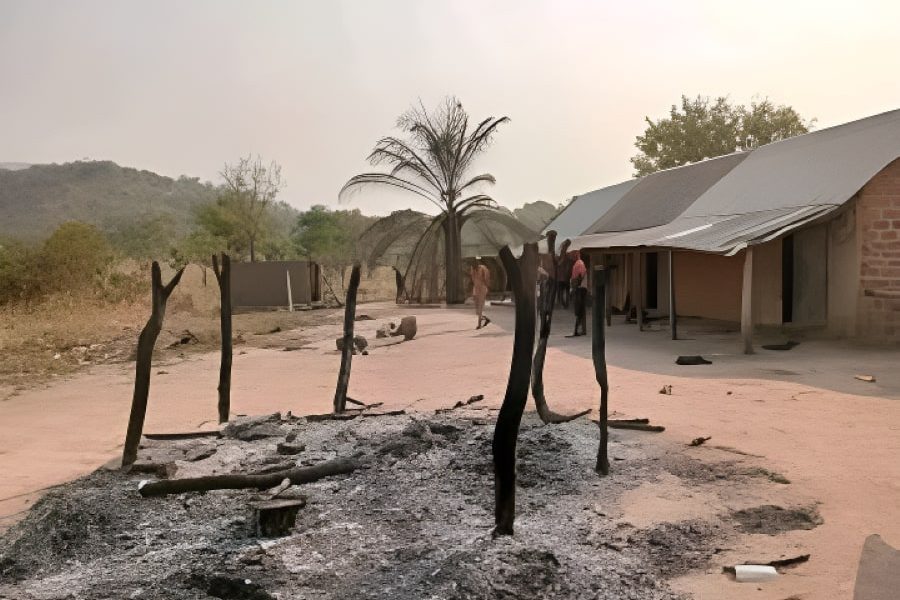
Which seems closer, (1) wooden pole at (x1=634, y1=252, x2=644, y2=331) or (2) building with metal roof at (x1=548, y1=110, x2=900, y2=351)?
(2) building with metal roof at (x1=548, y1=110, x2=900, y2=351)

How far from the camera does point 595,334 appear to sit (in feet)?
18.7

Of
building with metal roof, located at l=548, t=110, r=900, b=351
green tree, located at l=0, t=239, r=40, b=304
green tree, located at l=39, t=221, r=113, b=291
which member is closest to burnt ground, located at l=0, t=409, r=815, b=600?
building with metal roof, located at l=548, t=110, r=900, b=351

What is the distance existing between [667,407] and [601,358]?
7.35 feet

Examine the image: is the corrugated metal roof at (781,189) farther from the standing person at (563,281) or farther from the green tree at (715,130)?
the green tree at (715,130)

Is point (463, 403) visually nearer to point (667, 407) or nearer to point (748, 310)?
point (667, 407)

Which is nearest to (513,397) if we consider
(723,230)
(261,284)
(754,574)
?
(754,574)

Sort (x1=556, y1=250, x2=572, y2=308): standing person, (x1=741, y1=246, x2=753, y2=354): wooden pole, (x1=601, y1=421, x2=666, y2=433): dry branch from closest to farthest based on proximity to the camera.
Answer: (x1=601, y1=421, x2=666, y2=433): dry branch < (x1=741, y1=246, x2=753, y2=354): wooden pole < (x1=556, y1=250, x2=572, y2=308): standing person

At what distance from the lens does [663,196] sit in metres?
18.5

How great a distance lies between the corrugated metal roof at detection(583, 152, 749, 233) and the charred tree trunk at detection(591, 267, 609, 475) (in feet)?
37.7

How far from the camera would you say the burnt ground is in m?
3.78

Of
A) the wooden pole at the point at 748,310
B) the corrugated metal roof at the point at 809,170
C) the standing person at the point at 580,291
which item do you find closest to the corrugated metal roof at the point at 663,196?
the corrugated metal roof at the point at 809,170

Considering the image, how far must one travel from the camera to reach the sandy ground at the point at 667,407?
4.39 metres

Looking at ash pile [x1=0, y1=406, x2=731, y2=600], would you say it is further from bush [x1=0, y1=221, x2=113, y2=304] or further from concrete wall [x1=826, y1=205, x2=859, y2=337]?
bush [x1=0, y1=221, x2=113, y2=304]

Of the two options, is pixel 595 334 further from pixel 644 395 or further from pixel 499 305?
pixel 499 305
